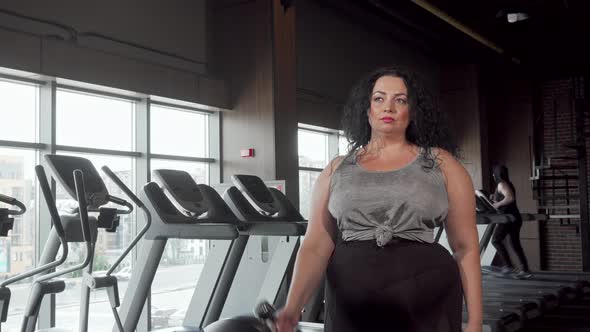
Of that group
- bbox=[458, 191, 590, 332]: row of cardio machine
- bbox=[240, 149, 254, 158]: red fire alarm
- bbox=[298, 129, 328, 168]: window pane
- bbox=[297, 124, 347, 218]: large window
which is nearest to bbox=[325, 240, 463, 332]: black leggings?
bbox=[458, 191, 590, 332]: row of cardio machine

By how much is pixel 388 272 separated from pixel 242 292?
11.2ft

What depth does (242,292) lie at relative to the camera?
461cm

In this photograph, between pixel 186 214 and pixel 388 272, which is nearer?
pixel 388 272

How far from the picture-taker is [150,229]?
3227 mm

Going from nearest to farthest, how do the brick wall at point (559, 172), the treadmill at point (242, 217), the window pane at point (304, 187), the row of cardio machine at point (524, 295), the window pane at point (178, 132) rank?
the treadmill at point (242, 217) < the row of cardio machine at point (524, 295) < the window pane at point (178, 132) < the window pane at point (304, 187) < the brick wall at point (559, 172)

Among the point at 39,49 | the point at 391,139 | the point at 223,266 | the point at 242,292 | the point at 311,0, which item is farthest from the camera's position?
the point at 311,0

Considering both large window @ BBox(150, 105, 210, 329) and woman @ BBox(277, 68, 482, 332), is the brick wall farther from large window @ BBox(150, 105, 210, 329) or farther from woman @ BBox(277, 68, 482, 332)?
woman @ BBox(277, 68, 482, 332)

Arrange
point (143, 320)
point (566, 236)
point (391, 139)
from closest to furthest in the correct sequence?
point (391, 139), point (143, 320), point (566, 236)

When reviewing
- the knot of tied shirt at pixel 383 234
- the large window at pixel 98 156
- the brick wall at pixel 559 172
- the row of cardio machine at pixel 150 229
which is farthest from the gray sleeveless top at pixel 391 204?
the brick wall at pixel 559 172

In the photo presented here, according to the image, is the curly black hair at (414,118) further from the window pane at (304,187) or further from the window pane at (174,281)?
the window pane at (304,187)

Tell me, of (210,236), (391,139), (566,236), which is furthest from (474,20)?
(391,139)

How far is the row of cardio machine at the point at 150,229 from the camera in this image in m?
2.74

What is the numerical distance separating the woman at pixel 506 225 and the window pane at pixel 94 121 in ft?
12.9

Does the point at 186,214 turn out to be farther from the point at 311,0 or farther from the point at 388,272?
the point at 311,0
